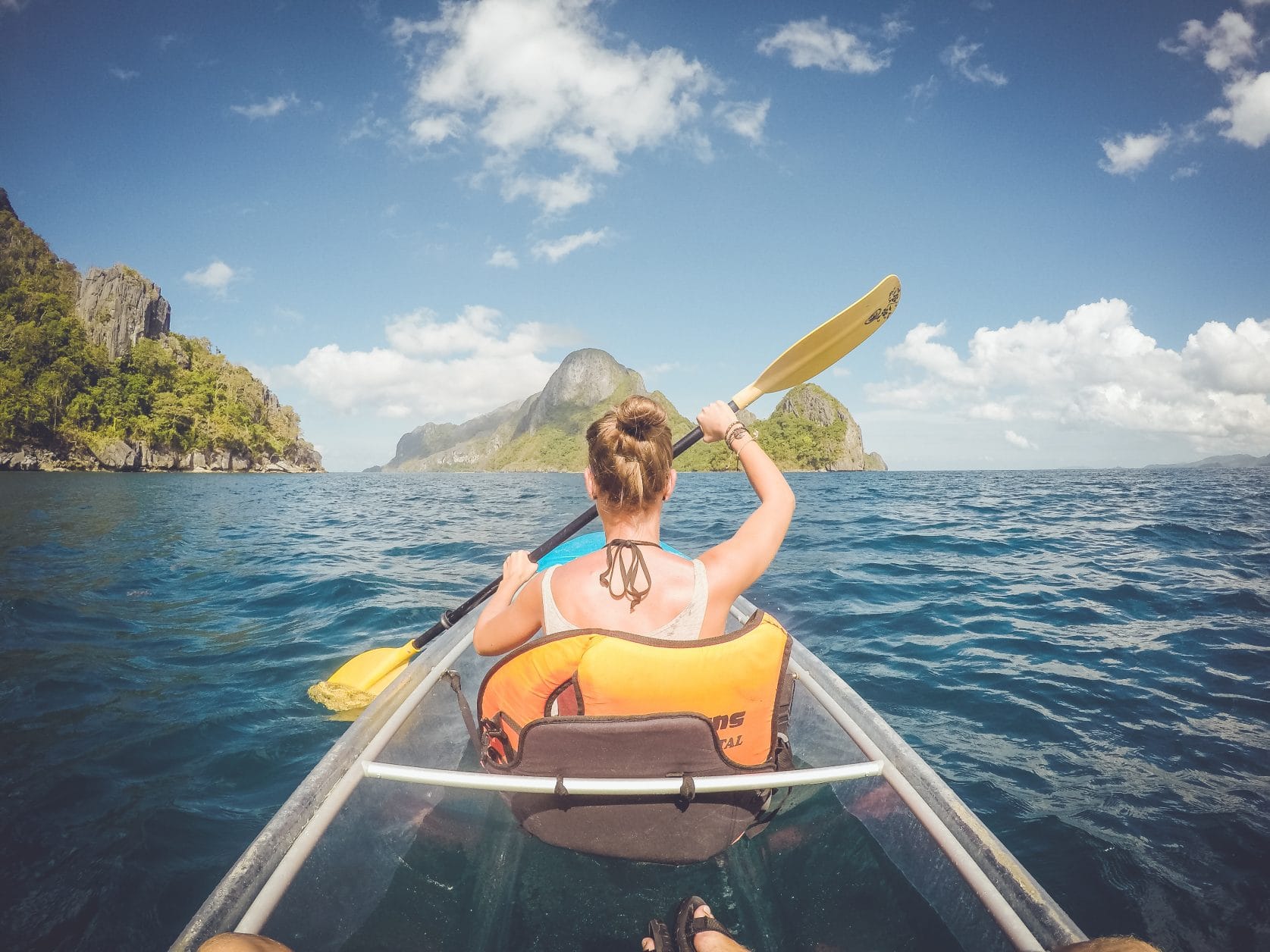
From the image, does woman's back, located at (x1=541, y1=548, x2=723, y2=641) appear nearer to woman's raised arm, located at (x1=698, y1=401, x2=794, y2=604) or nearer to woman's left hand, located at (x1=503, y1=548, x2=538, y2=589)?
woman's raised arm, located at (x1=698, y1=401, x2=794, y2=604)

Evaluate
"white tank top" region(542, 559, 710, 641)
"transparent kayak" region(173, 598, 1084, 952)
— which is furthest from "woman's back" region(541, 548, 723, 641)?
"transparent kayak" region(173, 598, 1084, 952)

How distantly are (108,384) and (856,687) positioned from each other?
85.2 meters

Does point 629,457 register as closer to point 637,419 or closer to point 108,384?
point 637,419

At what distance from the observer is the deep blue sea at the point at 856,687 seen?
99.3 inches

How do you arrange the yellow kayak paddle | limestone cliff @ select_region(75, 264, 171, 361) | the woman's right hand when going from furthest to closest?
limestone cliff @ select_region(75, 264, 171, 361) < the yellow kayak paddle < the woman's right hand

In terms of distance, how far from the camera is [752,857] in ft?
8.13

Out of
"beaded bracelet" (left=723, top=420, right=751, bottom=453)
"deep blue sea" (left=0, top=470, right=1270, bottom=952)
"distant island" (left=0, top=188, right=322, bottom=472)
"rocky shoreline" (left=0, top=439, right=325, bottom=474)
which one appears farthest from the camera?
"distant island" (left=0, top=188, right=322, bottom=472)

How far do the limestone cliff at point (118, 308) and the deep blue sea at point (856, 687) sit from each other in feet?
285

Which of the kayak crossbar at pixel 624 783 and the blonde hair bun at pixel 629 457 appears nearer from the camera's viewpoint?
the kayak crossbar at pixel 624 783

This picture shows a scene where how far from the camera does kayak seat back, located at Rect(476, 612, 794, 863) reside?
64.5 inches

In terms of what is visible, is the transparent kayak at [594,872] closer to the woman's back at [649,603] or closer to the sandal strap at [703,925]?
the sandal strap at [703,925]

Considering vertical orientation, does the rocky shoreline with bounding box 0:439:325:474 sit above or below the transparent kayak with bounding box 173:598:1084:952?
above

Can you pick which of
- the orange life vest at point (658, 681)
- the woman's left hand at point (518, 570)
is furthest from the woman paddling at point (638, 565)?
the woman's left hand at point (518, 570)

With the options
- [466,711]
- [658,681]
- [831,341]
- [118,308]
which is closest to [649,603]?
[658,681]
